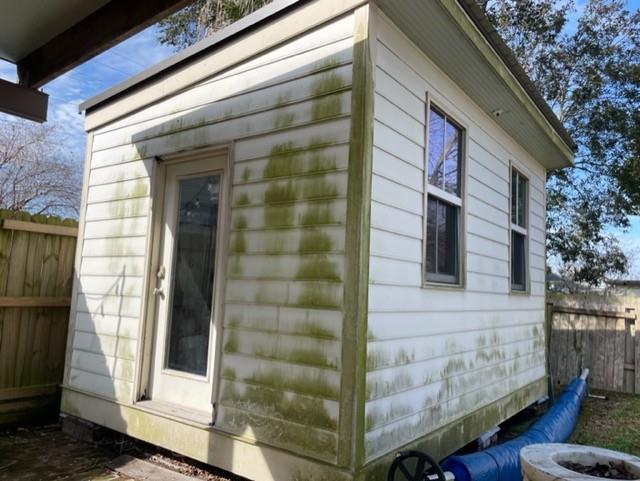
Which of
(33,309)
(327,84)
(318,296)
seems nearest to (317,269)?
(318,296)

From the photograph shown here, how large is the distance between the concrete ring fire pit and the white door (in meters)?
2.07

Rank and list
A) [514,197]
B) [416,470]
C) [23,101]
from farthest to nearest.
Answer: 1. [514,197]
2. [23,101]
3. [416,470]

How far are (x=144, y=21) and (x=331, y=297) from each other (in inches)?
76.5

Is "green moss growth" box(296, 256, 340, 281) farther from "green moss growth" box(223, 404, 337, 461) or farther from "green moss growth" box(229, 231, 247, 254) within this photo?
"green moss growth" box(223, 404, 337, 461)

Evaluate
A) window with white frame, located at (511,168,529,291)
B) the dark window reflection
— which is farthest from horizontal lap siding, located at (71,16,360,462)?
window with white frame, located at (511,168,529,291)

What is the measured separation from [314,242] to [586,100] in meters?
11.5

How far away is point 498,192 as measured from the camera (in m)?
4.93

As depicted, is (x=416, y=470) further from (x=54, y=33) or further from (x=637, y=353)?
(x=637, y=353)

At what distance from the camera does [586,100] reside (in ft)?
38.6

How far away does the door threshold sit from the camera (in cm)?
331

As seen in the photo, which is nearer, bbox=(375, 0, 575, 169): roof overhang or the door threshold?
bbox=(375, 0, 575, 169): roof overhang

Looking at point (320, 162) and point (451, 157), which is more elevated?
point (451, 157)

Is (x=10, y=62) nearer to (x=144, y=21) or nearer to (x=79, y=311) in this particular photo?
(x=144, y=21)

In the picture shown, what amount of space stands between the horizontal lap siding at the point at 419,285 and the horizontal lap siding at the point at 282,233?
0.24m
